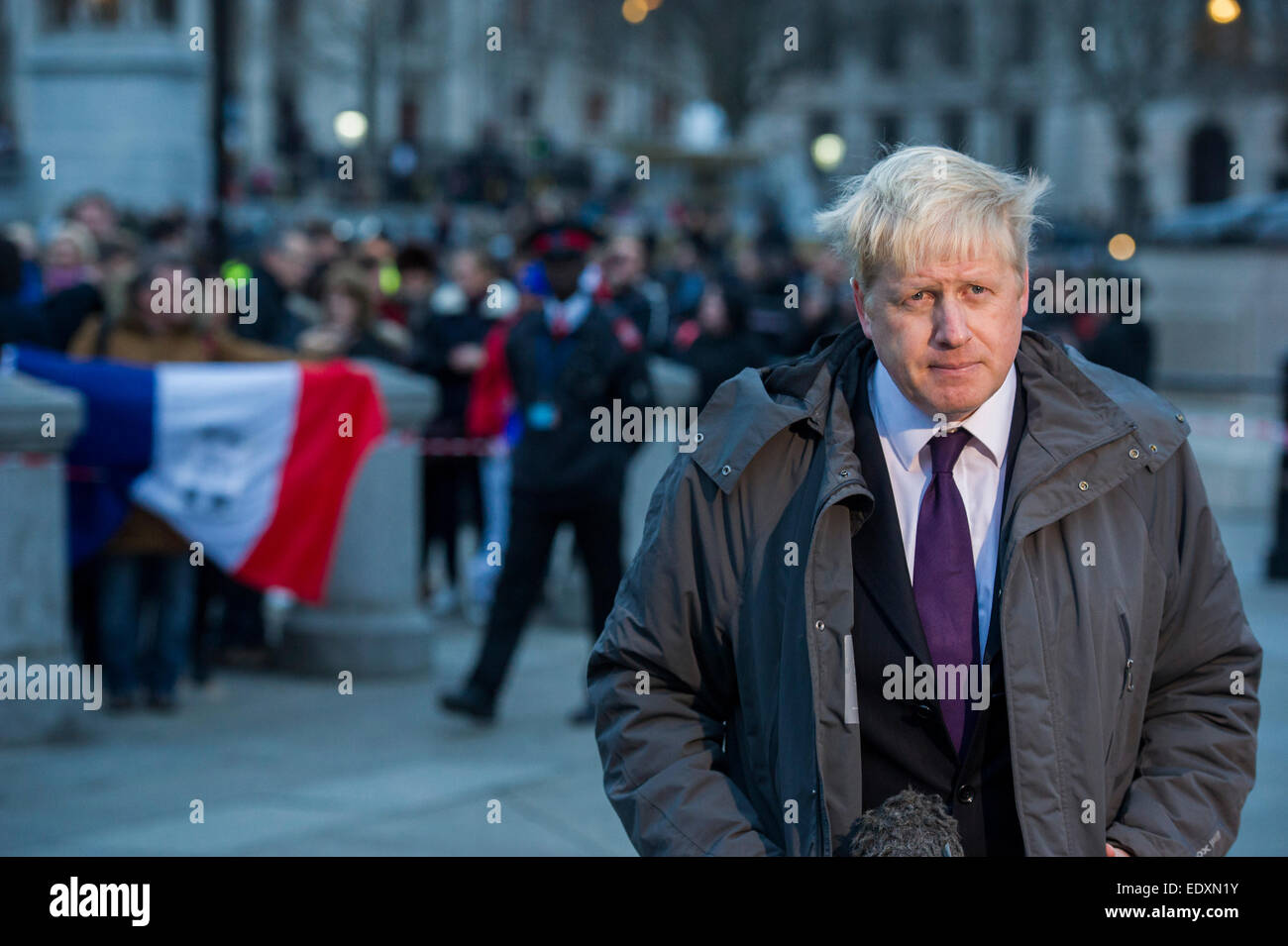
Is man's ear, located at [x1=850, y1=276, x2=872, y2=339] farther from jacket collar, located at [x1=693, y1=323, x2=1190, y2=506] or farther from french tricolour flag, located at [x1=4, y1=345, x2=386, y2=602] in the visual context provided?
french tricolour flag, located at [x1=4, y1=345, x2=386, y2=602]

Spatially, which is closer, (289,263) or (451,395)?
(451,395)

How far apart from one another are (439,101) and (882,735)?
64665 mm

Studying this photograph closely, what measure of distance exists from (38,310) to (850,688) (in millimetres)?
6742

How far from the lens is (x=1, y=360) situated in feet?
26.3

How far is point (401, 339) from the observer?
10625 mm

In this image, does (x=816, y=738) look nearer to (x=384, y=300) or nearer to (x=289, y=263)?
(x=384, y=300)

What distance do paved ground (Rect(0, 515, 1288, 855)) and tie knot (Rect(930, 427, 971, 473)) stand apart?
3428 mm

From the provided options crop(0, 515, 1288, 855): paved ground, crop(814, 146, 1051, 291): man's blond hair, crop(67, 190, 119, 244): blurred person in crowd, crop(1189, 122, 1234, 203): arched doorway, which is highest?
crop(1189, 122, 1234, 203): arched doorway

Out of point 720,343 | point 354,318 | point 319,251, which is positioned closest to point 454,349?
point 354,318

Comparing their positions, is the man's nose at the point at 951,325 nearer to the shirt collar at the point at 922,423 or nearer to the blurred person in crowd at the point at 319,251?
the shirt collar at the point at 922,423

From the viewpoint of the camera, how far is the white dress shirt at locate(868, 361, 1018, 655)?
2926mm

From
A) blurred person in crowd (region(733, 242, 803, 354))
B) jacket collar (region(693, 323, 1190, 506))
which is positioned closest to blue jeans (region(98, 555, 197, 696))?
blurred person in crowd (region(733, 242, 803, 354))

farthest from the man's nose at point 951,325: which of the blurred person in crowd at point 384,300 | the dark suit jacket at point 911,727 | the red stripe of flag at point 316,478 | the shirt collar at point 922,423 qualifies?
the blurred person in crowd at point 384,300
